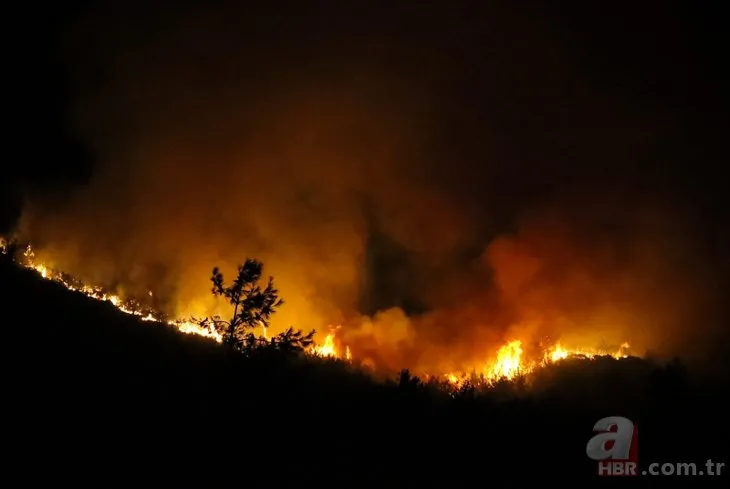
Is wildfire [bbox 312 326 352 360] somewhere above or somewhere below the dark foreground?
above

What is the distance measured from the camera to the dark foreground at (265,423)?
11117 millimetres

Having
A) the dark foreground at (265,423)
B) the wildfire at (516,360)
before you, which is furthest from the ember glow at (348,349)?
the dark foreground at (265,423)

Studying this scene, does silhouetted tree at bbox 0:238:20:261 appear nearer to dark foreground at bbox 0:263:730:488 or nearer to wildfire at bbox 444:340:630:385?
Answer: dark foreground at bbox 0:263:730:488

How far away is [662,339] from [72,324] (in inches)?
1251

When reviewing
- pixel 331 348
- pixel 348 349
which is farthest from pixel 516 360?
pixel 331 348

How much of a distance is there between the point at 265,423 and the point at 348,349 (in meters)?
16.6

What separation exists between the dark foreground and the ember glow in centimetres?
489

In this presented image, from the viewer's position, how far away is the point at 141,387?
48.0 feet

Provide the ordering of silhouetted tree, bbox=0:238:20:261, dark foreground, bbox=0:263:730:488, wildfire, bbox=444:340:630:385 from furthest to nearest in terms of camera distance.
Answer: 1. wildfire, bbox=444:340:630:385
2. silhouetted tree, bbox=0:238:20:261
3. dark foreground, bbox=0:263:730:488

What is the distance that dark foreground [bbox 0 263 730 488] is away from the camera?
438 inches

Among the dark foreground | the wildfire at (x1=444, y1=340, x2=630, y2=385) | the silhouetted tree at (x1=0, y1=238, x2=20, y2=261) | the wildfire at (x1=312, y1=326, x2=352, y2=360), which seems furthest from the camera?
the wildfire at (x1=312, y1=326, x2=352, y2=360)

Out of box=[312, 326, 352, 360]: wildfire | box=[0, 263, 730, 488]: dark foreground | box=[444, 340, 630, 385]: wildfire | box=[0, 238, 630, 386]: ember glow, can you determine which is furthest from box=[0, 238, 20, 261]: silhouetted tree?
box=[444, 340, 630, 385]: wildfire

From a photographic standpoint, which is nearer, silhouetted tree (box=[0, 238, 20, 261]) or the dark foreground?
the dark foreground

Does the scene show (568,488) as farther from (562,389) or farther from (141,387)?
(141,387)
